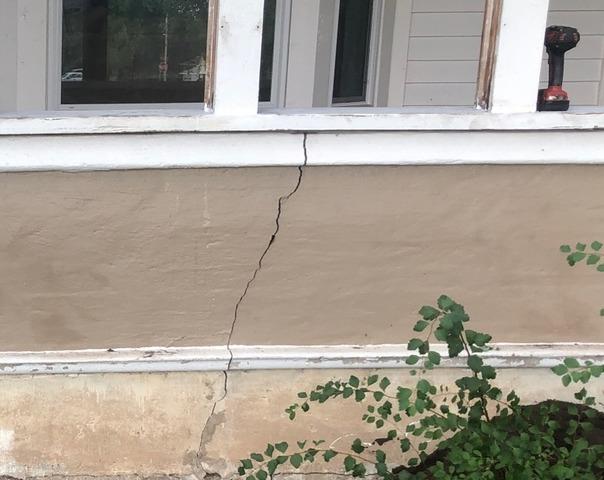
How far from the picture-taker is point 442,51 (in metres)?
5.34

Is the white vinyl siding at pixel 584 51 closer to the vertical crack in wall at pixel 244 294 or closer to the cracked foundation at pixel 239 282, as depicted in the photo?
the cracked foundation at pixel 239 282

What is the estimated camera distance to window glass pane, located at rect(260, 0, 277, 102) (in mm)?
4863

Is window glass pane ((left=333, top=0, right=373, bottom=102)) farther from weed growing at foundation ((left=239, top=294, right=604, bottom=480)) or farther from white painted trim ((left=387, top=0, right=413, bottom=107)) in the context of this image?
weed growing at foundation ((left=239, top=294, right=604, bottom=480))

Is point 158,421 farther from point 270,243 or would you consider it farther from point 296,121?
point 296,121

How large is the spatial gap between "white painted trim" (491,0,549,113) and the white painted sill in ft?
0.19

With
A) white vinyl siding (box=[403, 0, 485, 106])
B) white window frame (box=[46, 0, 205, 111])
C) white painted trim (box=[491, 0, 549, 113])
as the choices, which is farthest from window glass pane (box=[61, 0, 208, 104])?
white painted trim (box=[491, 0, 549, 113])

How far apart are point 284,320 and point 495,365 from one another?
2.99ft

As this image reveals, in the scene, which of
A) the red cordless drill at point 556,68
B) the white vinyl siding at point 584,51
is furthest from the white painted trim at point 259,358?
the white vinyl siding at point 584,51

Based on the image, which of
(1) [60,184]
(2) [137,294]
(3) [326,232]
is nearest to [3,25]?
(1) [60,184]

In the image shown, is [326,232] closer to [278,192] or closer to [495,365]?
[278,192]

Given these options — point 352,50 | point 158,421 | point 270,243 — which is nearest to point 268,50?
point 352,50

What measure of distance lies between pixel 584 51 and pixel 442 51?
2.76ft

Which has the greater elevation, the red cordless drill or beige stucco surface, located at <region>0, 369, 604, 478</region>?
the red cordless drill

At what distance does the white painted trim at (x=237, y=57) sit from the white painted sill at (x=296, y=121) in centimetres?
6
